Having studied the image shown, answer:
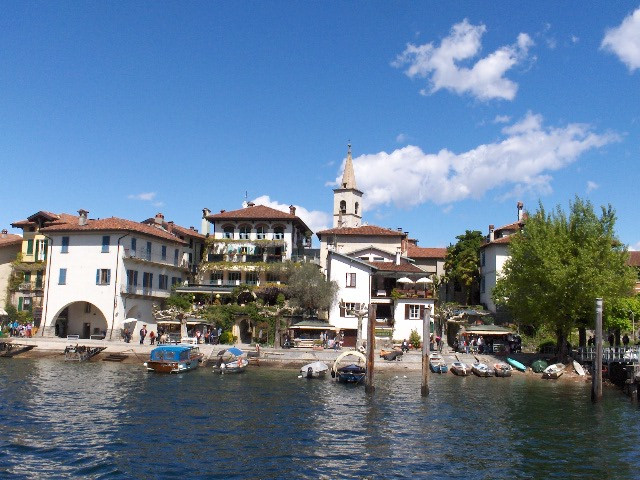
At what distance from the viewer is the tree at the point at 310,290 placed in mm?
63938

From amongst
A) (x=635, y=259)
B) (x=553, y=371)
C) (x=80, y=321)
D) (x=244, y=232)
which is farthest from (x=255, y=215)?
(x=635, y=259)

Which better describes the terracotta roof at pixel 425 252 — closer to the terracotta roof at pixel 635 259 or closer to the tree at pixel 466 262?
the tree at pixel 466 262

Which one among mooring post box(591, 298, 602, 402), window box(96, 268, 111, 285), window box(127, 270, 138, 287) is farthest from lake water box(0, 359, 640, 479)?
window box(127, 270, 138, 287)

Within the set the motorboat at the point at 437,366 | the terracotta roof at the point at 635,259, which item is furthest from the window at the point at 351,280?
the terracotta roof at the point at 635,259

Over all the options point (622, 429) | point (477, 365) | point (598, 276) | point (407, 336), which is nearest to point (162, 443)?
point (622, 429)

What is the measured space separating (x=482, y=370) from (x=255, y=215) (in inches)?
1329

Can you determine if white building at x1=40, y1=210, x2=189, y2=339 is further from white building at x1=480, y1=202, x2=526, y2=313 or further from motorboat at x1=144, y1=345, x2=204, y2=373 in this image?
white building at x1=480, y1=202, x2=526, y2=313

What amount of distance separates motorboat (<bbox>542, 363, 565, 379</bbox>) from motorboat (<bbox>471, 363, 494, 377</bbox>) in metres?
3.94

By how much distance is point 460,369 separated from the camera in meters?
50.1

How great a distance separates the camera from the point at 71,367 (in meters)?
48.9

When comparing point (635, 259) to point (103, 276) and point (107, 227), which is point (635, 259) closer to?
point (107, 227)

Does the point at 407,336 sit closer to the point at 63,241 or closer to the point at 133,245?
the point at 133,245

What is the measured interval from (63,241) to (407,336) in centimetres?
3578

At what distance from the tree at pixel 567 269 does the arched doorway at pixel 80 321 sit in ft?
134
